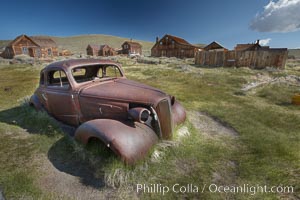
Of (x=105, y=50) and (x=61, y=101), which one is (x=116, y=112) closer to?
(x=61, y=101)

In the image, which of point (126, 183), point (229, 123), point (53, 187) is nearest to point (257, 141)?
point (229, 123)

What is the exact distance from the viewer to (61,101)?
386 centimetres

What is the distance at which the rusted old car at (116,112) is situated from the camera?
267 cm

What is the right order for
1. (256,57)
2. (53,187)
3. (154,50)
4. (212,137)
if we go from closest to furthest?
(53,187), (212,137), (256,57), (154,50)

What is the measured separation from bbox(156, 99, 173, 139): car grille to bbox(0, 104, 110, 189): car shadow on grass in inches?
51.7

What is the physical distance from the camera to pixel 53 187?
2.54m

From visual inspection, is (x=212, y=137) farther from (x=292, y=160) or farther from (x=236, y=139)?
(x=292, y=160)

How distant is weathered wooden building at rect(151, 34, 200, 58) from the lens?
36.1 metres

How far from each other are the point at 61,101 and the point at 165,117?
2.54 metres

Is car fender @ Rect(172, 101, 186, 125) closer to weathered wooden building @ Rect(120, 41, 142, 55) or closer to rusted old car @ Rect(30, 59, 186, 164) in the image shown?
rusted old car @ Rect(30, 59, 186, 164)

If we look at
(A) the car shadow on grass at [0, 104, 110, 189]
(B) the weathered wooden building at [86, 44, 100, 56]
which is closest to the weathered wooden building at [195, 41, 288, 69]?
(A) the car shadow on grass at [0, 104, 110, 189]

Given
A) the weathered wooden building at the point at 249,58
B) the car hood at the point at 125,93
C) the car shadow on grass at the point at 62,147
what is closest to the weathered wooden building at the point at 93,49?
the weathered wooden building at the point at 249,58

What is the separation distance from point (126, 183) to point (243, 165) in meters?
2.20

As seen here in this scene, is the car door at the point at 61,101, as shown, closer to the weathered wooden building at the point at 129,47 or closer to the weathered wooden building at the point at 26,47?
the weathered wooden building at the point at 26,47
